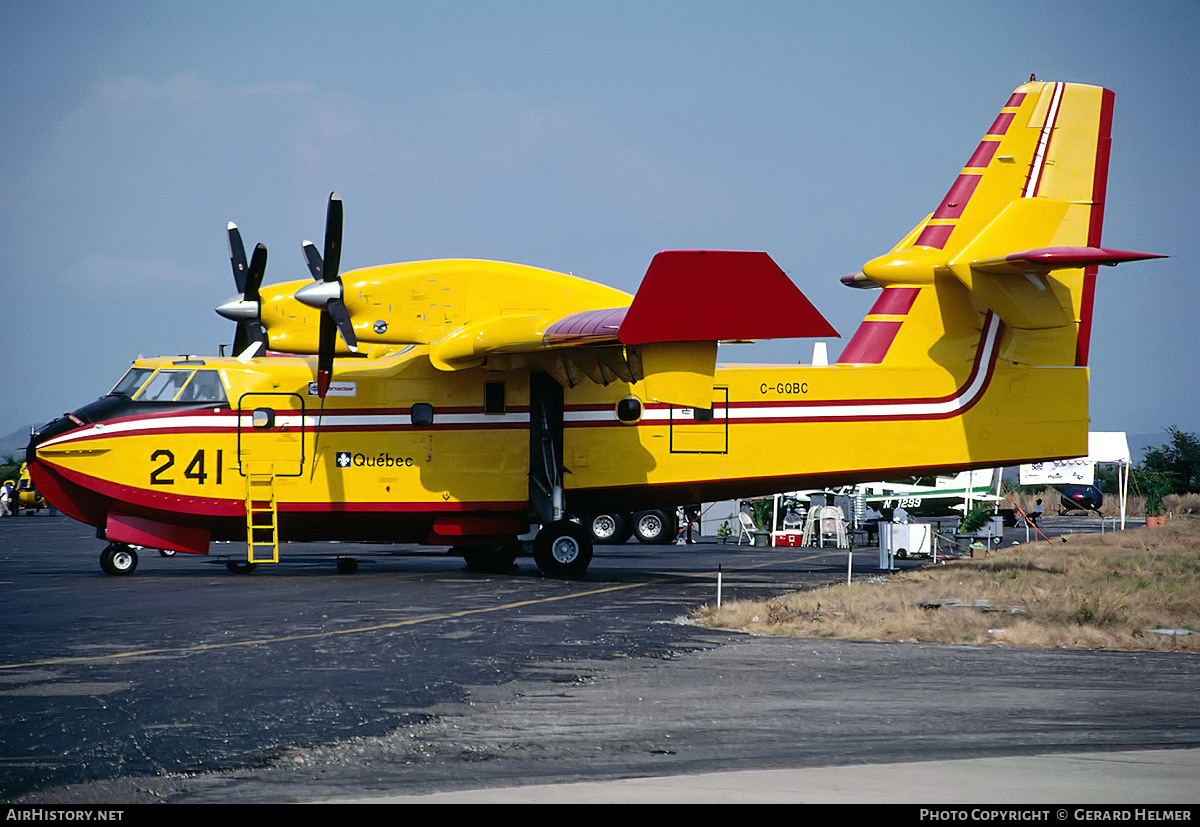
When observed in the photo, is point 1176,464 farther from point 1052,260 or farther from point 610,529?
point 1052,260

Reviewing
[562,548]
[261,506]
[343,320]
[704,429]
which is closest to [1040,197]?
[704,429]

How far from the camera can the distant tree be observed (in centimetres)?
7044

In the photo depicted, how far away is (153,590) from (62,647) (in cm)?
663

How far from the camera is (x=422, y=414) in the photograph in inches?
847

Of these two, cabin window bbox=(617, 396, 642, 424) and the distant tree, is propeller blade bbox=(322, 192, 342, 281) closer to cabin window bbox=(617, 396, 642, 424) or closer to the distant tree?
cabin window bbox=(617, 396, 642, 424)

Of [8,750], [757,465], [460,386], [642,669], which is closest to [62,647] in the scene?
[8,750]

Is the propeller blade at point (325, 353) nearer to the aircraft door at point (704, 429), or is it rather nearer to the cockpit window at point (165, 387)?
the cockpit window at point (165, 387)

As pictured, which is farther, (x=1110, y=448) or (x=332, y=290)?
(x=1110, y=448)

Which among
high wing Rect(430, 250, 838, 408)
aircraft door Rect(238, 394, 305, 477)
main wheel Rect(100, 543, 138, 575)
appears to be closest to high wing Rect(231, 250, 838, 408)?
high wing Rect(430, 250, 838, 408)

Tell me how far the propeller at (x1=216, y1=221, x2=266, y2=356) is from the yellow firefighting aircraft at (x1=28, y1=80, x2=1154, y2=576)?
0.15 ft

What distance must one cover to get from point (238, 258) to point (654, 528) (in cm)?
1748

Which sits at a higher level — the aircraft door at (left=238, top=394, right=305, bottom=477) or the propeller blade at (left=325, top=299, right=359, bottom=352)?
the propeller blade at (left=325, top=299, right=359, bottom=352)

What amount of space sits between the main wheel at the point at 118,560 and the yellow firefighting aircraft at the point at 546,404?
40 millimetres

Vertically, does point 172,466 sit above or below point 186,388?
below
